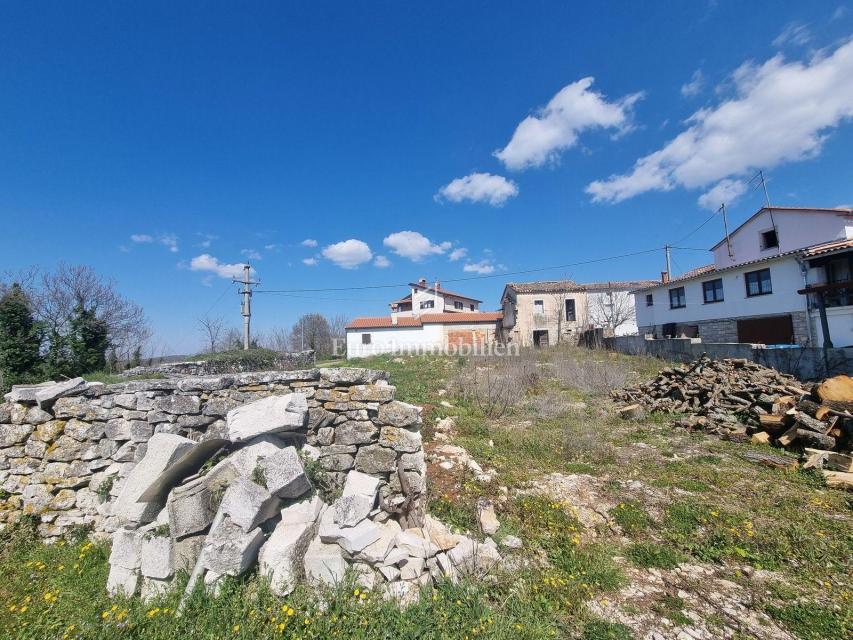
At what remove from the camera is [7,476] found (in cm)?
421

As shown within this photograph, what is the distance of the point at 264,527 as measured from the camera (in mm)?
3309

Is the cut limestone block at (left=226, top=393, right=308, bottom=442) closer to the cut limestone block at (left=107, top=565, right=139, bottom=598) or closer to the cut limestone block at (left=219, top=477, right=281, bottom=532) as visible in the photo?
the cut limestone block at (left=219, top=477, right=281, bottom=532)

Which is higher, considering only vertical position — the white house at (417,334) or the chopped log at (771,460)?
the white house at (417,334)

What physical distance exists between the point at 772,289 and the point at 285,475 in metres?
22.7

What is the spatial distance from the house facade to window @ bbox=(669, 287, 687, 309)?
6.54 m

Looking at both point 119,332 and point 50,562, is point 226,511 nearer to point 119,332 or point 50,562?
point 50,562

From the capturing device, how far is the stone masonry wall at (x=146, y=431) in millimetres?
3980

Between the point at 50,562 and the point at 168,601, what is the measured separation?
81.5 inches

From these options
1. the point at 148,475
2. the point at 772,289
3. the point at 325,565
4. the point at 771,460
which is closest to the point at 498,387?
the point at 771,460

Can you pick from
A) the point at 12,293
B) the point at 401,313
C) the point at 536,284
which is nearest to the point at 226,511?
the point at 12,293

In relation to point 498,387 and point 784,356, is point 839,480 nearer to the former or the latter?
point 498,387

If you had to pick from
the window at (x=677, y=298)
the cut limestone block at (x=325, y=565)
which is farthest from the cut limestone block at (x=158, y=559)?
the window at (x=677, y=298)

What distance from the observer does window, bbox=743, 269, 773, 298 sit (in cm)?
1656

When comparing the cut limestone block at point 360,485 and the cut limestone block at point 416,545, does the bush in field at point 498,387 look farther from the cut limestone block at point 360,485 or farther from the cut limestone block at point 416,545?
the cut limestone block at point 416,545
